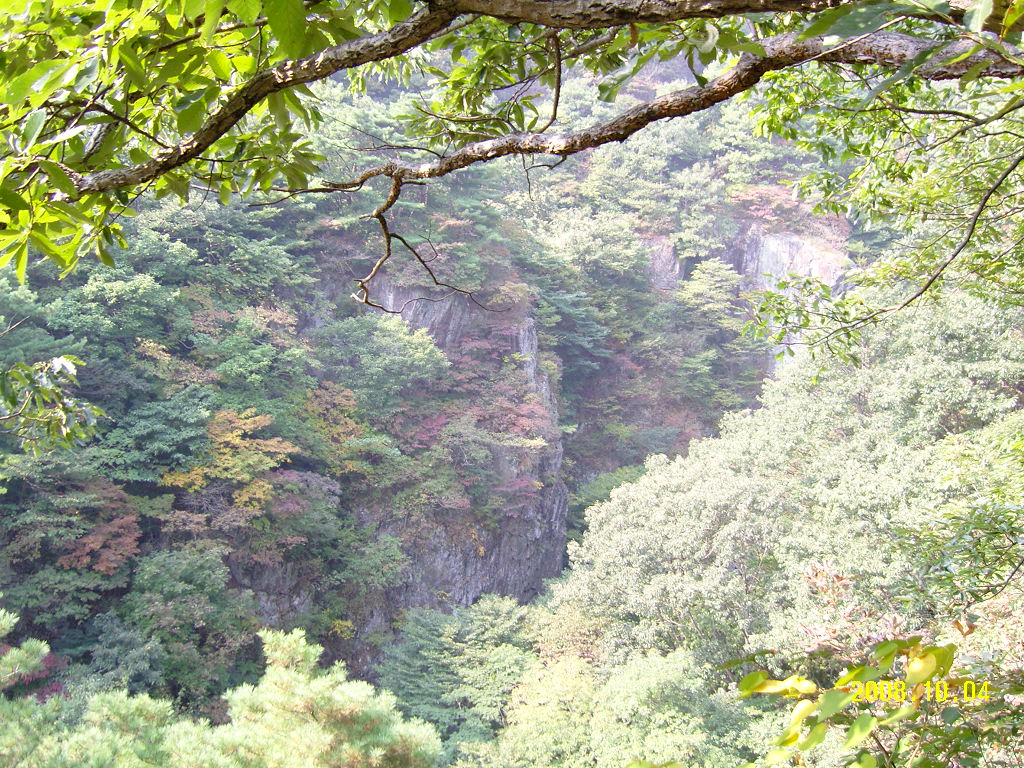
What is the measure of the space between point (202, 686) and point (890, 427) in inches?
286

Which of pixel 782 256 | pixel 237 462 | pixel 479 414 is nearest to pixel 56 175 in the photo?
pixel 237 462

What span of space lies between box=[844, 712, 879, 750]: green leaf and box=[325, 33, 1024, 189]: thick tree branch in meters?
0.58

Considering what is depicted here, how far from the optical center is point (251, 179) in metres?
1.06

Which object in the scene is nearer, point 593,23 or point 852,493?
point 593,23

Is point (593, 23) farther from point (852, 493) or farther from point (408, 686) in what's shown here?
point (408, 686)

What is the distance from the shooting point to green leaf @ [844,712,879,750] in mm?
344

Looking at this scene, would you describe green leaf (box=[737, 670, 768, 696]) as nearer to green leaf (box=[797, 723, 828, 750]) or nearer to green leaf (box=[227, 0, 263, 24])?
green leaf (box=[797, 723, 828, 750])

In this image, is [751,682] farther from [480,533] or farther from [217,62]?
[480,533]

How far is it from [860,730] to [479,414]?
8.70 meters

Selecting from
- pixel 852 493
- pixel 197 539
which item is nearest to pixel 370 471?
pixel 197 539

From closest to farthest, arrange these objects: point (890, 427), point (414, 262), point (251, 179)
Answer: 1. point (251, 179)
2. point (890, 427)
3. point (414, 262)

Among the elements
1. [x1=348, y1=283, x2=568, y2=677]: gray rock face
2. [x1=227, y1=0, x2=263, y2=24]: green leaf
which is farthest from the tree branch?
[x1=348, y1=283, x2=568, y2=677]: gray rock face

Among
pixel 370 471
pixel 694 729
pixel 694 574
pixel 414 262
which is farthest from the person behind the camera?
pixel 414 262

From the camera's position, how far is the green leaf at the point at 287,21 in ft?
1.75
